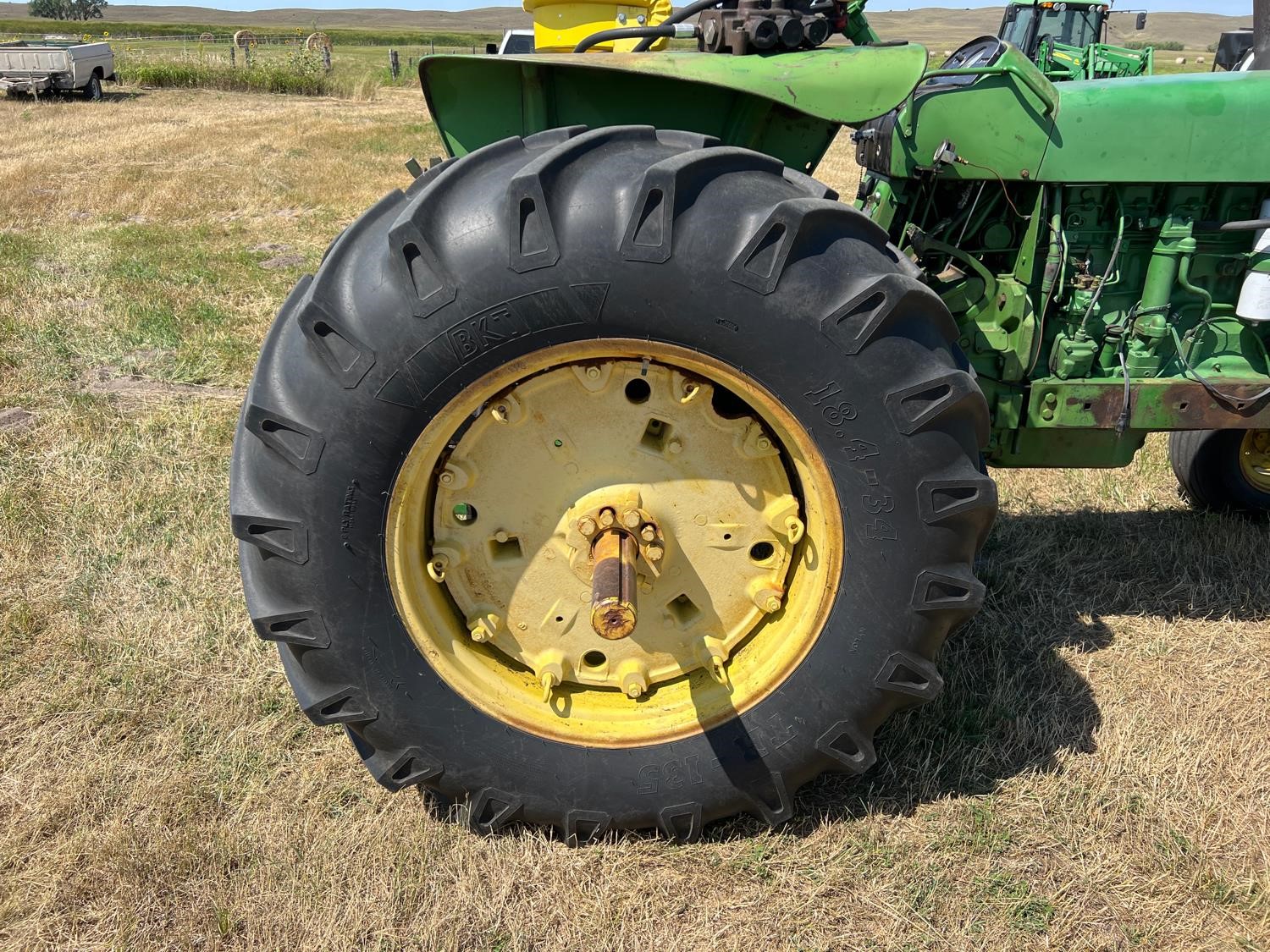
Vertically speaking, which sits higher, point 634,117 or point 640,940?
point 634,117

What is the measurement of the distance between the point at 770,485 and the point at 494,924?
3.79 ft

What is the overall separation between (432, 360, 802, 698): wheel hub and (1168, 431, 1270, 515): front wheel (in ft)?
7.92

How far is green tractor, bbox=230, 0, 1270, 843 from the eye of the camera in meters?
1.87

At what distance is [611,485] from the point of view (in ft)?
7.05

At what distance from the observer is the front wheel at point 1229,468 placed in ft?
12.0

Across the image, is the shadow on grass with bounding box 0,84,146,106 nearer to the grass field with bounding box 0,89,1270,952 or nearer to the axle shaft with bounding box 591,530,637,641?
the grass field with bounding box 0,89,1270,952

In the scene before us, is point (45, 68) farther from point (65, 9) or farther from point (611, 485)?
point (65, 9)

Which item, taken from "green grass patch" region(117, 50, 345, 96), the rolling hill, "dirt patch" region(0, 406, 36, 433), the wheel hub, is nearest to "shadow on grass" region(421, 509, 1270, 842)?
the wheel hub

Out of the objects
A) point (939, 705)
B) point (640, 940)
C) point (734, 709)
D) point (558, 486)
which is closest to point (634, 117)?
point (558, 486)

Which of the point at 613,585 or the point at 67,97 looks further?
the point at 67,97

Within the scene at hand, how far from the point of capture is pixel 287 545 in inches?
77.7

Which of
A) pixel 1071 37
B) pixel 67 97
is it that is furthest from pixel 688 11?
pixel 67 97

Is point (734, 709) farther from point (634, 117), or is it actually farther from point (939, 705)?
point (634, 117)

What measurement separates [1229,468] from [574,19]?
353 cm
